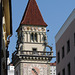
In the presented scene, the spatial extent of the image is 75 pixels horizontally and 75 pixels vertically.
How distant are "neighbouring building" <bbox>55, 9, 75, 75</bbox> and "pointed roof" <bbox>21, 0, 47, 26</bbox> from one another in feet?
164

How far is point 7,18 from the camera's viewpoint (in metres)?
19.9

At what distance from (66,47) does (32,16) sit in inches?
2186

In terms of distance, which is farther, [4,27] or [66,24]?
[66,24]

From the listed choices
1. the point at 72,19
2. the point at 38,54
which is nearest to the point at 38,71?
the point at 38,54

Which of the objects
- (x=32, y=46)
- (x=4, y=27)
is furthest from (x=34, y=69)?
(x=4, y=27)

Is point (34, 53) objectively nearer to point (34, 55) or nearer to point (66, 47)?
point (34, 55)

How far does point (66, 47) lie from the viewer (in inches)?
1460

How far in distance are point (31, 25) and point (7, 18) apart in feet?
236

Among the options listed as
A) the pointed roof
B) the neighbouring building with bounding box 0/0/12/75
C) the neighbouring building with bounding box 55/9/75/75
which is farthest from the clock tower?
the neighbouring building with bounding box 0/0/12/75

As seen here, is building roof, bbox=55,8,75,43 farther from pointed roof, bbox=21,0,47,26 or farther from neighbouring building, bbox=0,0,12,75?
pointed roof, bbox=21,0,47,26

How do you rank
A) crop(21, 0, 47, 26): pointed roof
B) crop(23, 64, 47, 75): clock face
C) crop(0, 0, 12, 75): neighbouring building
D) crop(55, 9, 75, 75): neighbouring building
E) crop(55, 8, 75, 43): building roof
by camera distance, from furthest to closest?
crop(21, 0, 47, 26): pointed roof
crop(23, 64, 47, 75): clock face
crop(55, 8, 75, 43): building roof
crop(55, 9, 75, 75): neighbouring building
crop(0, 0, 12, 75): neighbouring building

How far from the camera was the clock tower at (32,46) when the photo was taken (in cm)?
8806

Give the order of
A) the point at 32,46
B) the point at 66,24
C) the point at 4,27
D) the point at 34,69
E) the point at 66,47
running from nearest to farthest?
the point at 4,27 → the point at 66,47 → the point at 66,24 → the point at 34,69 → the point at 32,46

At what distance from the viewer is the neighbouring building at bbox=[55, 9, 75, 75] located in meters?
34.3
